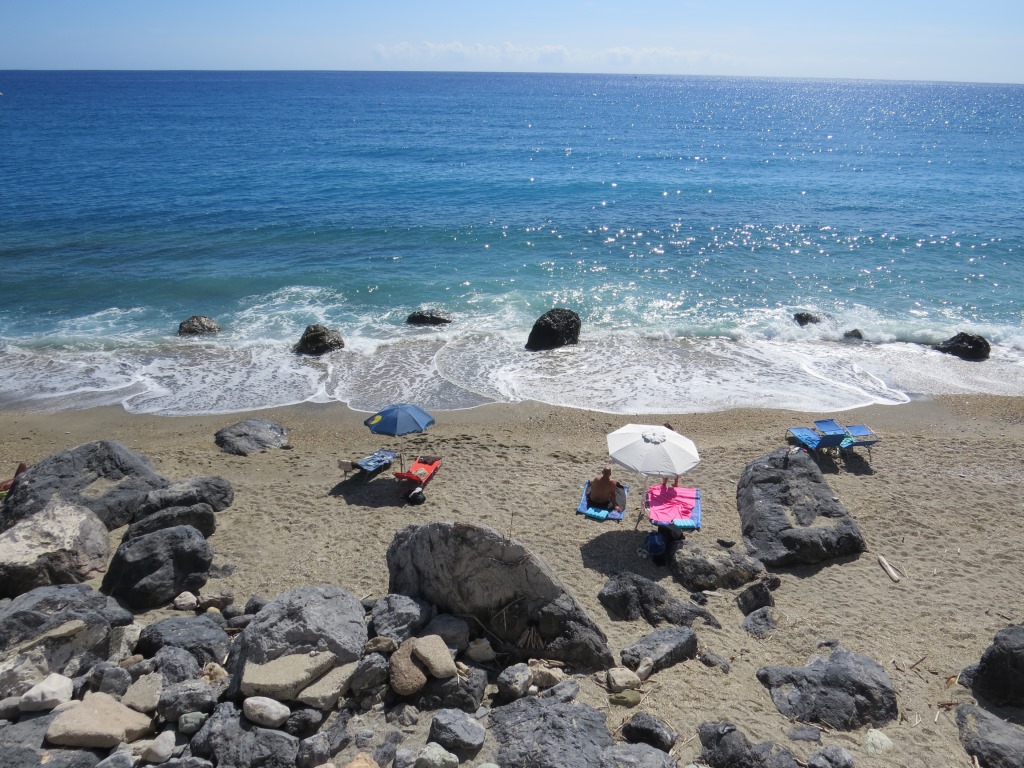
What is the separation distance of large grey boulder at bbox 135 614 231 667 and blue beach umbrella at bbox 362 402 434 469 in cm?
578

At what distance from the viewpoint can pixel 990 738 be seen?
7.21 m

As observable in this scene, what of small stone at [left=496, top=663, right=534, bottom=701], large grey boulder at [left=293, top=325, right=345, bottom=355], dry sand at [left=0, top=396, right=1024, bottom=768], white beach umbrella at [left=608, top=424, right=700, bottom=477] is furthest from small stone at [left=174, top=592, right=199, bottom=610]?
large grey boulder at [left=293, top=325, right=345, bottom=355]

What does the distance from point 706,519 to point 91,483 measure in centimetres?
1125

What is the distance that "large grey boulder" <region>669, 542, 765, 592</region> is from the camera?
10.8 metres

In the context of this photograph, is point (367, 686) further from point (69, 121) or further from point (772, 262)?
point (69, 121)

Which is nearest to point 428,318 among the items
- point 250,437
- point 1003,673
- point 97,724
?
point 250,437

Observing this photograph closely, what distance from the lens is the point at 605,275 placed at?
29469 mm

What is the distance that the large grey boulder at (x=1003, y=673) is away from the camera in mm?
7848

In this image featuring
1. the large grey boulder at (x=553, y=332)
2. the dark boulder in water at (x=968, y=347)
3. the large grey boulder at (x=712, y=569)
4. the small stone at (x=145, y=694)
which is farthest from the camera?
the large grey boulder at (x=553, y=332)

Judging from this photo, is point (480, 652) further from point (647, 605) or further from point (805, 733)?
point (805, 733)

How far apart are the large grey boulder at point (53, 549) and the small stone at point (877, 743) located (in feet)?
35.7

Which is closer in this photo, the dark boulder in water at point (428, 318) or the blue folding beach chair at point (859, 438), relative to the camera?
the blue folding beach chair at point (859, 438)

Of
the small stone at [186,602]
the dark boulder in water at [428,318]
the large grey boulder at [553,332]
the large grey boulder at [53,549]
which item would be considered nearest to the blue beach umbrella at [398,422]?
the small stone at [186,602]

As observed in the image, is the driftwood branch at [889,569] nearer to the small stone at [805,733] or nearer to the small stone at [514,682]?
the small stone at [805,733]
